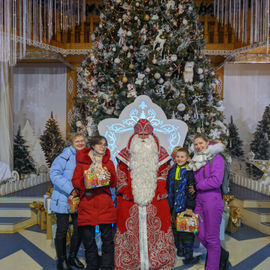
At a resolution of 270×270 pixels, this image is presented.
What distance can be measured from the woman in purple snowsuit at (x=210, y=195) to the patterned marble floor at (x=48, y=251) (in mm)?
672

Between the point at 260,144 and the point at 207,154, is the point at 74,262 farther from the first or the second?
the point at 260,144

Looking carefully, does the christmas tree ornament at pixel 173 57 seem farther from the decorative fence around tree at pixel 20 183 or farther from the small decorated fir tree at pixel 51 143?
the small decorated fir tree at pixel 51 143

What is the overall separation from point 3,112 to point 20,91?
384cm

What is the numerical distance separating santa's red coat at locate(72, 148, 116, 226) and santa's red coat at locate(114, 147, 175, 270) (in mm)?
244

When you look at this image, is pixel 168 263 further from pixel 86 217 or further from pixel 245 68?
pixel 245 68

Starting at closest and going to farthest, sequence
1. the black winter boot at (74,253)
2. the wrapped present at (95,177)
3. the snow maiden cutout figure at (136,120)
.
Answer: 1. the wrapped present at (95,177)
2. the black winter boot at (74,253)
3. the snow maiden cutout figure at (136,120)

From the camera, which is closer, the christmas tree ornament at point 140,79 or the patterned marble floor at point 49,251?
the patterned marble floor at point 49,251

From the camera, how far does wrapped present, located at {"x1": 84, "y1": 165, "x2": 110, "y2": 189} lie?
308 cm

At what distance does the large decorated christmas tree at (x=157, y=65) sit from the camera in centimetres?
525

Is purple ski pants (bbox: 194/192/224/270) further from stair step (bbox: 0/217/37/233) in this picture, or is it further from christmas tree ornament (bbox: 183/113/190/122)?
stair step (bbox: 0/217/37/233)

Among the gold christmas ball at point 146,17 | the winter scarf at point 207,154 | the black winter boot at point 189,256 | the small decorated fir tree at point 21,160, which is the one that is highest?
the gold christmas ball at point 146,17

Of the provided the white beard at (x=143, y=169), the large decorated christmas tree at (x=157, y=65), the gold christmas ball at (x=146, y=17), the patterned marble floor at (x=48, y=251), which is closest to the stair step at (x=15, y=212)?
the patterned marble floor at (x=48, y=251)

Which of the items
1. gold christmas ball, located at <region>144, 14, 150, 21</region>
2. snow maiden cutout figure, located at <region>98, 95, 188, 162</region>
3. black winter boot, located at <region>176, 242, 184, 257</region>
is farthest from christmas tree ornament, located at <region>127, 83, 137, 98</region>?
black winter boot, located at <region>176, 242, 184, 257</region>

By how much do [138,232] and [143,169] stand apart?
29.3 inches
